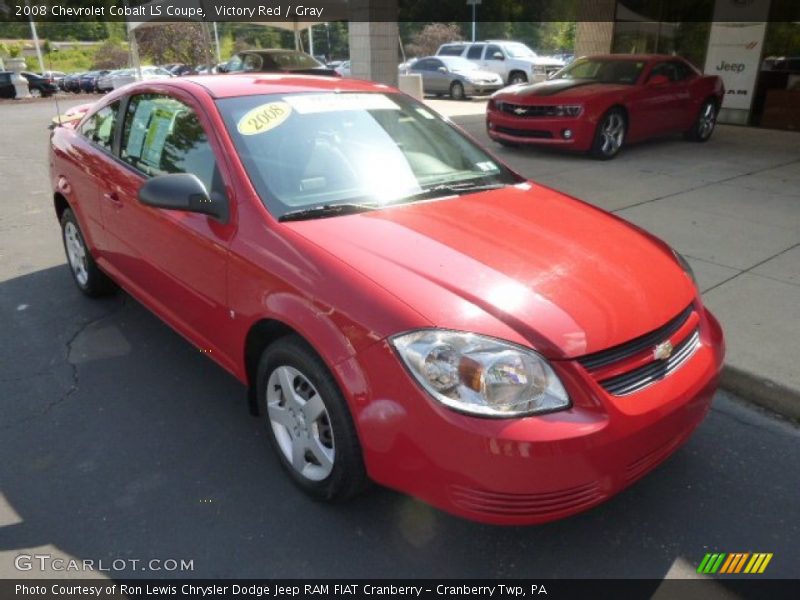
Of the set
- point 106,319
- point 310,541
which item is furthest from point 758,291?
point 106,319

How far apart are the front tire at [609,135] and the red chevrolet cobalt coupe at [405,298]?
5929mm

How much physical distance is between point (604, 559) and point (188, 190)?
2.22 m

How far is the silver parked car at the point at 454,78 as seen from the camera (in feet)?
65.1

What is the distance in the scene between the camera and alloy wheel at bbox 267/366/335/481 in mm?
2480

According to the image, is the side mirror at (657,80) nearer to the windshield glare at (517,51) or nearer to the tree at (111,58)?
the windshield glare at (517,51)

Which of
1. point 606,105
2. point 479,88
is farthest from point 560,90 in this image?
point 479,88

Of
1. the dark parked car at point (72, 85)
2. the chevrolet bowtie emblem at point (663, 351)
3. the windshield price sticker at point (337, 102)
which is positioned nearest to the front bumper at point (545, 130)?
the windshield price sticker at point (337, 102)

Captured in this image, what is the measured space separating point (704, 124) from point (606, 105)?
9.40 feet

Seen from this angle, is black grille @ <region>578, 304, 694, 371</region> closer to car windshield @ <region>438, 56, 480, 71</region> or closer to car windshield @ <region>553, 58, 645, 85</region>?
car windshield @ <region>553, 58, 645, 85</region>

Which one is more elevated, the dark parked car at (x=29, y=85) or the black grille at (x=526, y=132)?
the black grille at (x=526, y=132)

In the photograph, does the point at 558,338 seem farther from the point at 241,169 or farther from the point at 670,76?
the point at 670,76

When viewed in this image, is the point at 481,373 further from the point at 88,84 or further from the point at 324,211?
the point at 88,84

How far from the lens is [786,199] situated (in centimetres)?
699

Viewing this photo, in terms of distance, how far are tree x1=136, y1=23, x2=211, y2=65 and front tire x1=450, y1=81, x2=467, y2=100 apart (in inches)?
640
